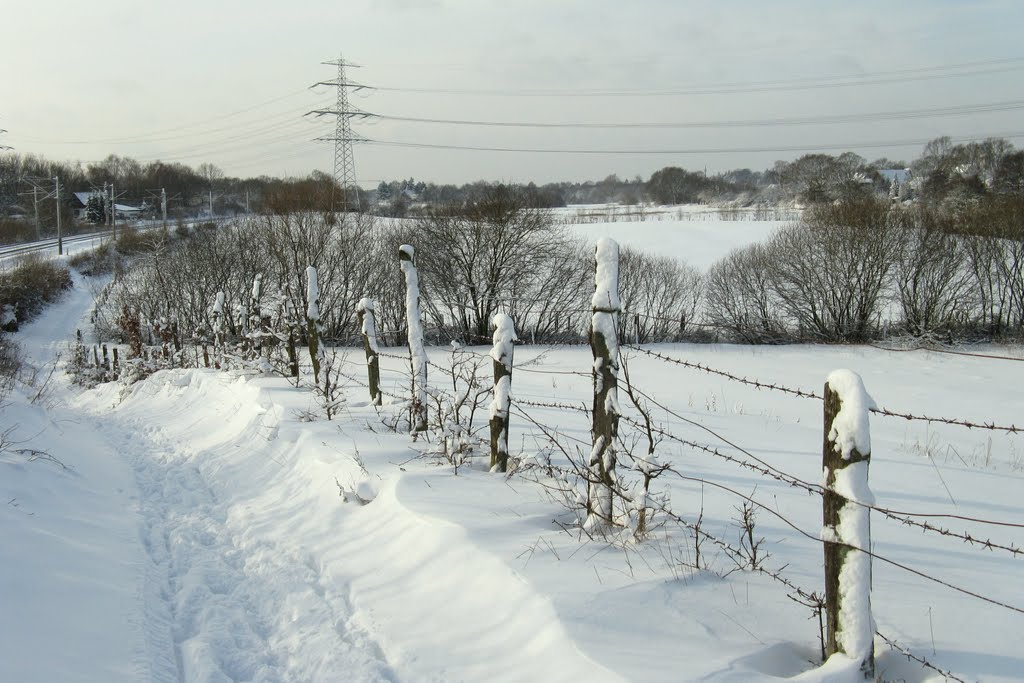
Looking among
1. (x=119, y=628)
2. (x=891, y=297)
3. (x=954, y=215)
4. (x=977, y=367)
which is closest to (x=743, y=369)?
(x=977, y=367)

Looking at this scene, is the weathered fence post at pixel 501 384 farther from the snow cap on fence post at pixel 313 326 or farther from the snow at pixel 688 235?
the snow at pixel 688 235

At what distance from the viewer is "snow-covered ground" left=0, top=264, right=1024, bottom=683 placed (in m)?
3.20

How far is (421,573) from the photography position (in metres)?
4.34

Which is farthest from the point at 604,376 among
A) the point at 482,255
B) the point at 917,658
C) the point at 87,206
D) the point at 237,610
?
the point at 87,206

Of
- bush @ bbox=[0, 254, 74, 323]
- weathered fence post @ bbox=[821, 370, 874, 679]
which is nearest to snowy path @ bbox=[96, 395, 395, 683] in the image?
weathered fence post @ bbox=[821, 370, 874, 679]

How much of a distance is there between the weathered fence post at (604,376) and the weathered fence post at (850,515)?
1521mm

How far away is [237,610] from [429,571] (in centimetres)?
122

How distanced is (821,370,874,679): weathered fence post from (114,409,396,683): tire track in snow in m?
2.21

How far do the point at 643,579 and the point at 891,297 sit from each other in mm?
34762

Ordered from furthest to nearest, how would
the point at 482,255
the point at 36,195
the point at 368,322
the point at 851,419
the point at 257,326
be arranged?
the point at 36,195 < the point at 482,255 < the point at 257,326 < the point at 368,322 < the point at 851,419

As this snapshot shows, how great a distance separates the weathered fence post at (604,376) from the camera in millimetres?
4227

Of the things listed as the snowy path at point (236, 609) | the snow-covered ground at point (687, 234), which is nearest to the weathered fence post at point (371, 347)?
the snowy path at point (236, 609)

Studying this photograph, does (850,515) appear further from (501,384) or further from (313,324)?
(313,324)

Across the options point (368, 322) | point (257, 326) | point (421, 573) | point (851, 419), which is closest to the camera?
point (851, 419)
